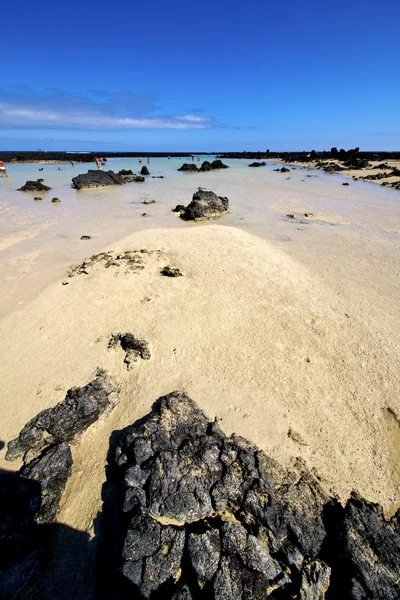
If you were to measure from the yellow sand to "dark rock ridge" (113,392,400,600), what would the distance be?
0.66m

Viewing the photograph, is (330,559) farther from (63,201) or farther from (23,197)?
(23,197)

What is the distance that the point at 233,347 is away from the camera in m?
6.49

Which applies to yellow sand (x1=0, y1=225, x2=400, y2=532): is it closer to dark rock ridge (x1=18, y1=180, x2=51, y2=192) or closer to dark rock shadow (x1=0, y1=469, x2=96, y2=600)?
dark rock shadow (x1=0, y1=469, x2=96, y2=600)

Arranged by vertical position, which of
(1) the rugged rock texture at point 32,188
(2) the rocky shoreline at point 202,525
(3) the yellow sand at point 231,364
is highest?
(2) the rocky shoreline at point 202,525

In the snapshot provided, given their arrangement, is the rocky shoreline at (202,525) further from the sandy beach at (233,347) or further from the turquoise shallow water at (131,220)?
the turquoise shallow water at (131,220)

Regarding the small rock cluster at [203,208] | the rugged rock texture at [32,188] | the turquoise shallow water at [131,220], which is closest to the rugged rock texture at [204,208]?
the small rock cluster at [203,208]

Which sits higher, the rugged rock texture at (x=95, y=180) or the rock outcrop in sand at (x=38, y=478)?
the rock outcrop in sand at (x=38, y=478)

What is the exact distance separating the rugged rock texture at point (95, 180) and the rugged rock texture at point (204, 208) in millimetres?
18694

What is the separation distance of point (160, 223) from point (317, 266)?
10123mm

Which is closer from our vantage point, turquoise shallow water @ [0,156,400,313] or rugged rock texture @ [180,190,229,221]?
turquoise shallow water @ [0,156,400,313]

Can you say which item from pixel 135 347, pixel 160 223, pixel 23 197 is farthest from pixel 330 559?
pixel 23 197

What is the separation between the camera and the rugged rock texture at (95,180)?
3167 centimetres

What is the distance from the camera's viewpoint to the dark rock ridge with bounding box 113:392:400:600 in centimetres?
285

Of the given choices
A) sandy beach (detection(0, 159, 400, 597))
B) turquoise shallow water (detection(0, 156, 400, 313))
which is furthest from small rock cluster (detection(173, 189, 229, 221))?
sandy beach (detection(0, 159, 400, 597))
